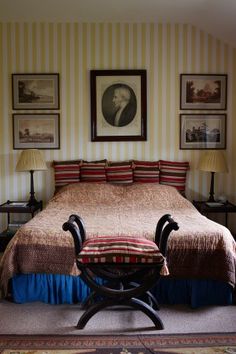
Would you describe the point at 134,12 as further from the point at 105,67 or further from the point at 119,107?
the point at 119,107

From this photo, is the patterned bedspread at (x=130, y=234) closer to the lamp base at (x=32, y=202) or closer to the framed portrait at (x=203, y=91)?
the lamp base at (x=32, y=202)

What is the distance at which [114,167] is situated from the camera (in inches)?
171

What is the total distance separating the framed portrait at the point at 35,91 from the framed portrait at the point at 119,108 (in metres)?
0.49

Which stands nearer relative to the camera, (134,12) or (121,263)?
(121,263)

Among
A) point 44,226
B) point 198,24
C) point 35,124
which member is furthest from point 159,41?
point 44,226

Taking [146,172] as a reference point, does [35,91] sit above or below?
above

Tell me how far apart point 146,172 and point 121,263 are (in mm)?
2170

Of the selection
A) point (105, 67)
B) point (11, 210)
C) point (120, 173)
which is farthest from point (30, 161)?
point (105, 67)

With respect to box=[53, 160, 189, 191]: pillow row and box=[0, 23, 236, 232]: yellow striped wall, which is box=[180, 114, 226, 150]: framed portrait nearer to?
box=[0, 23, 236, 232]: yellow striped wall

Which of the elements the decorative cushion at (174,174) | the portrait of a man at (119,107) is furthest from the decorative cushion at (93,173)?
the decorative cushion at (174,174)

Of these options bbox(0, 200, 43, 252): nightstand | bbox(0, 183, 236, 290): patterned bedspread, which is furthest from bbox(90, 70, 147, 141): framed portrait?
bbox(0, 183, 236, 290): patterned bedspread

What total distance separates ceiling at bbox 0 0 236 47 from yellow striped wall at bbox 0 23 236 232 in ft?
0.46

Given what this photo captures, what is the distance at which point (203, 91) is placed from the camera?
176 inches

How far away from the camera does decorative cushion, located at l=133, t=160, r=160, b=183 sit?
171 inches
